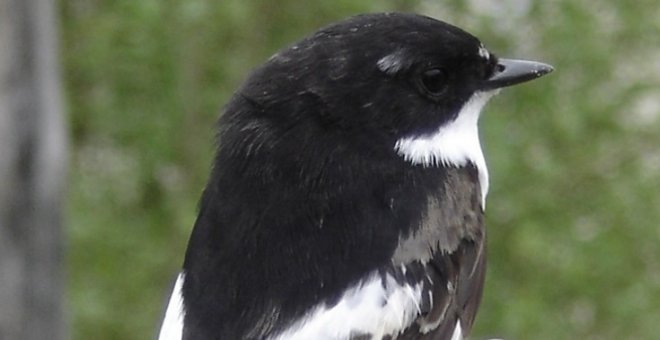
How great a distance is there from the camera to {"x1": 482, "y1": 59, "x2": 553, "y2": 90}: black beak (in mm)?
2666

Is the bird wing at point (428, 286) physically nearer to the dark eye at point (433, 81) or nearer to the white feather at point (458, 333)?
the white feather at point (458, 333)

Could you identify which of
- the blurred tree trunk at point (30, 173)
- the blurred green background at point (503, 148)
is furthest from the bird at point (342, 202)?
the blurred green background at point (503, 148)

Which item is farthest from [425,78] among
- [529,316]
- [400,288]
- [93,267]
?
[93,267]

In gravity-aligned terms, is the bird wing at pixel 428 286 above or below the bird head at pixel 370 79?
below

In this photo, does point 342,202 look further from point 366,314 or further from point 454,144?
point 454,144

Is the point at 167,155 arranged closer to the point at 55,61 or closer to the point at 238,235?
the point at 55,61

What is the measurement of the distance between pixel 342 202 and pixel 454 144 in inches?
14.0

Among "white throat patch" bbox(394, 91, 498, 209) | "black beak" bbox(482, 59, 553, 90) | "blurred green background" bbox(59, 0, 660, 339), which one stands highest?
"black beak" bbox(482, 59, 553, 90)

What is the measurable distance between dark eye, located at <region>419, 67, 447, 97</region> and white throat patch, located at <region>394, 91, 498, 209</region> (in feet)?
0.22

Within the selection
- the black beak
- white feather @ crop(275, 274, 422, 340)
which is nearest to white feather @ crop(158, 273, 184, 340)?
white feather @ crop(275, 274, 422, 340)

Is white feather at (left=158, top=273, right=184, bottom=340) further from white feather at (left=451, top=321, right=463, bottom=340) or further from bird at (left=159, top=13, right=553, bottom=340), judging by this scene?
white feather at (left=451, top=321, right=463, bottom=340)


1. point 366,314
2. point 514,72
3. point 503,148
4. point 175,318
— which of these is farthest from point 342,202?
point 503,148

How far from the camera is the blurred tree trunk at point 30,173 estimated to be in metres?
3.08

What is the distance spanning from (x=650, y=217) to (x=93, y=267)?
6.05 ft
